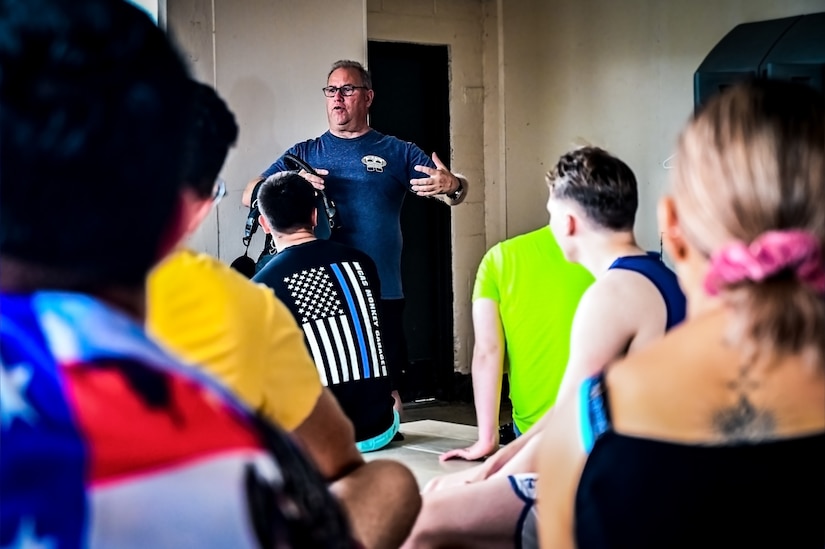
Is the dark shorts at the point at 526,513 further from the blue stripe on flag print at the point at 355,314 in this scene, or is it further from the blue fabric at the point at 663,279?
the blue stripe on flag print at the point at 355,314

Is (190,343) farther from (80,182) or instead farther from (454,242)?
(454,242)

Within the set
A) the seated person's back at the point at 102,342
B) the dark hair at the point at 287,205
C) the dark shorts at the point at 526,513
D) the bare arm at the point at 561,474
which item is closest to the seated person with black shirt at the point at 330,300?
the dark hair at the point at 287,205

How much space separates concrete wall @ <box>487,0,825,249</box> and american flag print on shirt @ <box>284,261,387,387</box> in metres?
2.60

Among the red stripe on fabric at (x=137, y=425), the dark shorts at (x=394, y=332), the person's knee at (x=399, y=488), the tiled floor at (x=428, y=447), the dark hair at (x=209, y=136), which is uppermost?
the dark hair at (x=209, y=136)

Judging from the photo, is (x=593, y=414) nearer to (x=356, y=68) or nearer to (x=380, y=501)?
(x=380, y=501)

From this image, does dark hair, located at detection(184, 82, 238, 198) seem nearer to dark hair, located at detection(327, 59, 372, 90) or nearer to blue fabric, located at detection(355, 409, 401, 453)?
blue fabric, located at detection(355, 409, 401, 453)

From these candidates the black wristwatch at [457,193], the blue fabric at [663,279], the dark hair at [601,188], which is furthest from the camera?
the black wristwatch at [457,193]

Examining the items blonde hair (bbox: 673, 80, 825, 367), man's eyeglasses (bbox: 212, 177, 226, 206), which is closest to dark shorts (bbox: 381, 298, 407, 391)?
man's eyeglasses (bbox: 212, 177, 226, 206)

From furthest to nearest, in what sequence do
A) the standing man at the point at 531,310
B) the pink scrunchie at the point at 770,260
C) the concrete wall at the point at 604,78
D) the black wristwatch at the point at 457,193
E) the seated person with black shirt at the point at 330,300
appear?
the concrete wall at the point at 604,78, the black wristwatch at the point at 457,193, the seated person with black shirt at the point at 330,300, the standing man at the point at 531,310, the pink scrunchie at the point at 770,260

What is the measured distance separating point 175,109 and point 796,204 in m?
0.67

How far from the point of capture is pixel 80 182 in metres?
0.66

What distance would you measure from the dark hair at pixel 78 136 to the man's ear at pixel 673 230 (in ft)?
2.16

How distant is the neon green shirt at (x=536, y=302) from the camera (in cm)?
289

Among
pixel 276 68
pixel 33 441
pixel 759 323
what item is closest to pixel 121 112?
pixel 33 441
